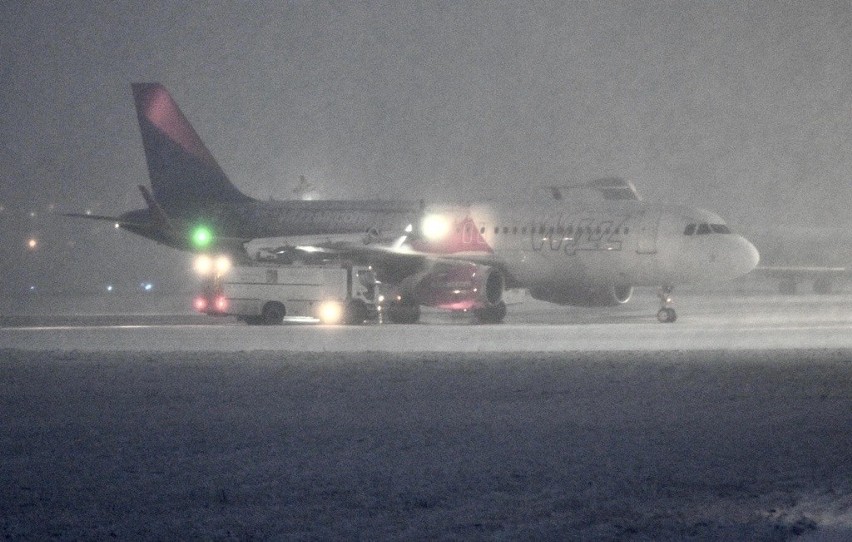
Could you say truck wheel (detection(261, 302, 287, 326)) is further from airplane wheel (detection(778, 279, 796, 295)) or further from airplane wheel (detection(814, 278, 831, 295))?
airplane wheel (detection(814, 278, 831, 295))

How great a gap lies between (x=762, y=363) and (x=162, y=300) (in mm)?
39779

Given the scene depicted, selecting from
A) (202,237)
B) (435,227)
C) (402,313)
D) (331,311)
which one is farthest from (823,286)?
(331,311)

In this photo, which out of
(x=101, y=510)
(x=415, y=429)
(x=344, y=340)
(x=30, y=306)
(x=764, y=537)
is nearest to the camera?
(x=764, y=537)

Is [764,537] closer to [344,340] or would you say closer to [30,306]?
[344,340]

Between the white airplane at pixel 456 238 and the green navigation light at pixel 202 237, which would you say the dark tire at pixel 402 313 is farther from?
the green navigation light at pixel 202 237

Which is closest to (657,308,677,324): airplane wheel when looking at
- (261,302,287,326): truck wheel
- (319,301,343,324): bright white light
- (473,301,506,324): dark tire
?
(473,301,506,324): dark tire

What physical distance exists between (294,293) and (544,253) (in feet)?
29.7

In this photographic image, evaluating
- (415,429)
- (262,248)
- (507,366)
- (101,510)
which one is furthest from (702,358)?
(262,248)

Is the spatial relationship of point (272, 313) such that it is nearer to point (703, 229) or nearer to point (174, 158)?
point (174, 158)

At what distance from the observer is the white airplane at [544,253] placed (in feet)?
126

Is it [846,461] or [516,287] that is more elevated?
[516,287]

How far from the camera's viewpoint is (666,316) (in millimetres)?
38188

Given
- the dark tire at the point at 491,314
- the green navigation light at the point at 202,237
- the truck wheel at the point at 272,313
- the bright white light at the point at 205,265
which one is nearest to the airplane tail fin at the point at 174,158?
the green navigation light at the point at 202,237

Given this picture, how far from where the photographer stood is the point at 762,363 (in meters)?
23.8
